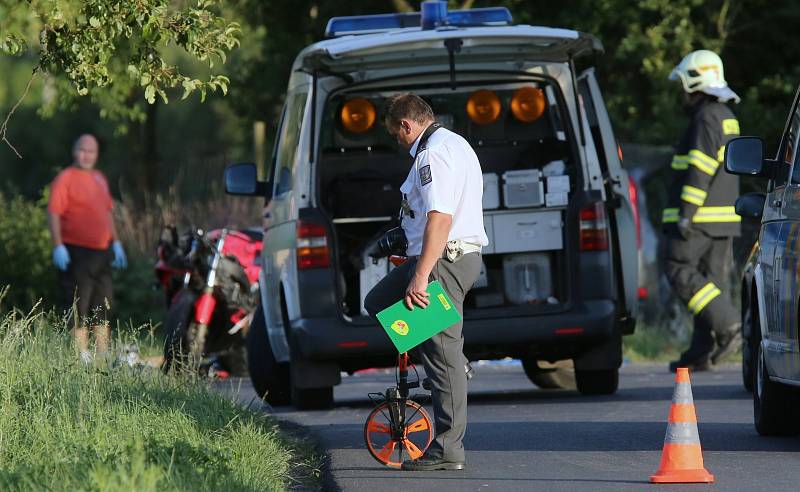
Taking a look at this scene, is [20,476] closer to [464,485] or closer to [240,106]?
[464,485]

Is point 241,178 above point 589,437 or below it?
above

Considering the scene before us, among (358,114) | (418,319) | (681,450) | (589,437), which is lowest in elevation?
(589,437)

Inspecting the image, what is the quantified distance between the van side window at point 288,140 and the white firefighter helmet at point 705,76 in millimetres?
3387

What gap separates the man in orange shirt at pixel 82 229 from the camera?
547 inches

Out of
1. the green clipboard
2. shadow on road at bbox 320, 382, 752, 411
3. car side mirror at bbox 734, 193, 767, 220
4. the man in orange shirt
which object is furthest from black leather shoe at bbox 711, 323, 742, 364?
the green clipboard

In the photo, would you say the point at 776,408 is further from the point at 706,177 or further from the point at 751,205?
the point at 706,177

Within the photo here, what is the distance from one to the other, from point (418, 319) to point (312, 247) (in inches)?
104

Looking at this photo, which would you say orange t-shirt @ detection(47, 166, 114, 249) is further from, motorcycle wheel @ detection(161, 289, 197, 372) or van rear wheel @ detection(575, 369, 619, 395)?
van rear wheel @ detection(575, 369, 619, 395)

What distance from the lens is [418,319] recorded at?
23.6 ft

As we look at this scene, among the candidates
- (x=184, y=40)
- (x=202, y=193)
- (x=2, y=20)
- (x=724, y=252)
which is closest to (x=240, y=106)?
(x=202, y=193)

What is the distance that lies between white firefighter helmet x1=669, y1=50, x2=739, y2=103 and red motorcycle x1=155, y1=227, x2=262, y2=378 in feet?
11.5

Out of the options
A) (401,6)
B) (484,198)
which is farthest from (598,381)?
(401,6)

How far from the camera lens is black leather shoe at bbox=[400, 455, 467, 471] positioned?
288 inches

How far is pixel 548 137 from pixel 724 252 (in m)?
2.52
